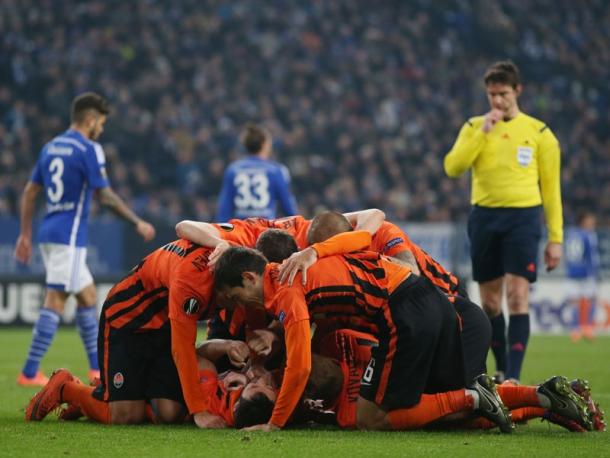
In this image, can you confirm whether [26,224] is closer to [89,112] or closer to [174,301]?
[89,112]

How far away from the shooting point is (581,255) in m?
16.7

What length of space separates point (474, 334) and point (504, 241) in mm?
2261

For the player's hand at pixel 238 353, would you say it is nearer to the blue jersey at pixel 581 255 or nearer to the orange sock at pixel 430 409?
the orange sock at pixel 430 409

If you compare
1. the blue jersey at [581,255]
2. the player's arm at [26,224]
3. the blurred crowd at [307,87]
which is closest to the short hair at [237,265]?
the player's arm at [26,224]

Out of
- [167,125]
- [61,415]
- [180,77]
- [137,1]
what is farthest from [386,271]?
[137,1]

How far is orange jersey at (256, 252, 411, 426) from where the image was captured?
498 centimetres

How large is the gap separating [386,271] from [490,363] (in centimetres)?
582

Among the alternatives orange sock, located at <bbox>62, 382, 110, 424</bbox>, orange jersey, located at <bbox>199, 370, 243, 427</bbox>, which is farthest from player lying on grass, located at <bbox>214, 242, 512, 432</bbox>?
orange sock, located at <bbox>62, 382, 110, 424</bbox>

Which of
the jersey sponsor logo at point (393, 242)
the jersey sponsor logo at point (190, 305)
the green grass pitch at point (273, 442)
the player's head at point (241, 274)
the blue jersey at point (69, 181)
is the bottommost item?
the green grass pitch at point (273, 442)

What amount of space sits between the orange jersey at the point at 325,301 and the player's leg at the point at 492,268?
2663mm

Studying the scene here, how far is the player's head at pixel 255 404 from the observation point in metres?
5.37

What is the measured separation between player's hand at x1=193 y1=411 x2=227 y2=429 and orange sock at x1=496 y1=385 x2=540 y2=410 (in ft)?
4.51

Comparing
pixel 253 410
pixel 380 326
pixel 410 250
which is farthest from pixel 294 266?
pixel 410 250

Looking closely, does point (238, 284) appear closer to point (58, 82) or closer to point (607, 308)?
point (607, 308)
